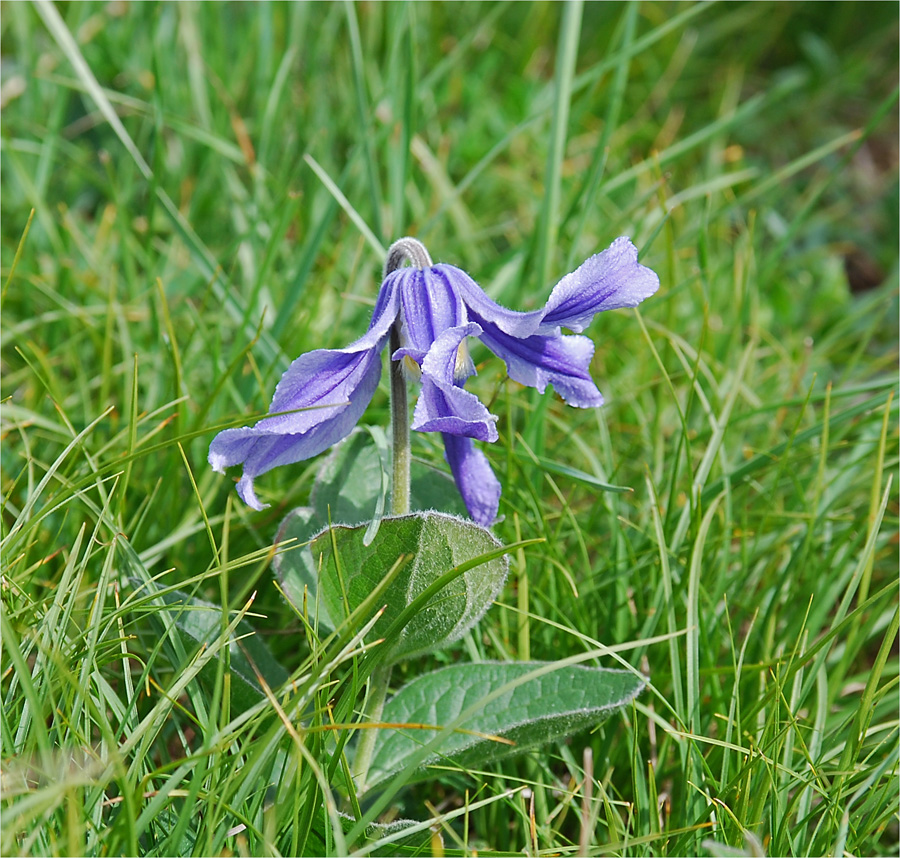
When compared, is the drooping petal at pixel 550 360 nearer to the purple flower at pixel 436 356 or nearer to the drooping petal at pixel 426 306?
the purple flower at pixel 436 356

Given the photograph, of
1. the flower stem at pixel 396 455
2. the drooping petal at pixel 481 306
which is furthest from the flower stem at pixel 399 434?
the drooping petal at pixel 481 306

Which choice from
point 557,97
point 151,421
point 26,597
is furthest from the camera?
point 557,97

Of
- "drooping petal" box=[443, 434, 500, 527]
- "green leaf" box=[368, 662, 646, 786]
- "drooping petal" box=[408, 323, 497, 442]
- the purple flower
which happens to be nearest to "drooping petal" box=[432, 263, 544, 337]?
the purple flower

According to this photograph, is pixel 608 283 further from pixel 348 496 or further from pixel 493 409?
pixel 493 409

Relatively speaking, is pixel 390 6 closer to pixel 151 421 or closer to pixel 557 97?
pixel 557 97

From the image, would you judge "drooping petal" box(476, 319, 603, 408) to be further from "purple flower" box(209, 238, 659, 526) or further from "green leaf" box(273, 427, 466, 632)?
"green leaf" box(273, 427, 466, 632)

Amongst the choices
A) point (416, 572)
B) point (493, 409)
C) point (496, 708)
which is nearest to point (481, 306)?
point (416, 572)

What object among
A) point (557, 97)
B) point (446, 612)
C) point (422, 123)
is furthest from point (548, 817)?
point (422, 123)
